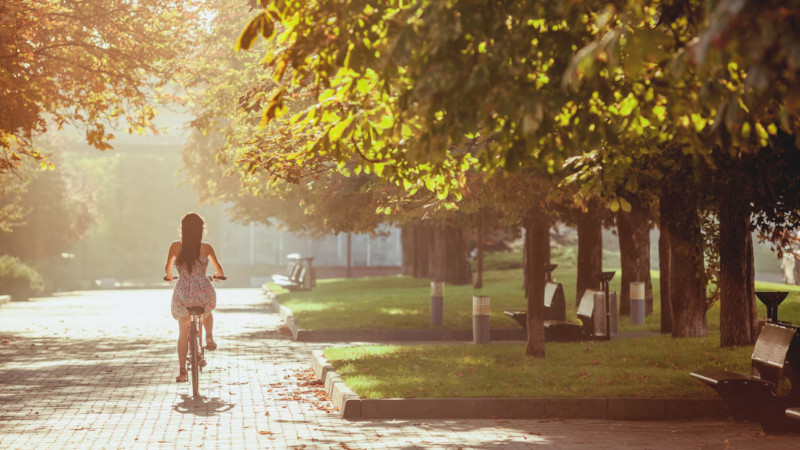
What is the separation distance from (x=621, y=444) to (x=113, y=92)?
14.3 m

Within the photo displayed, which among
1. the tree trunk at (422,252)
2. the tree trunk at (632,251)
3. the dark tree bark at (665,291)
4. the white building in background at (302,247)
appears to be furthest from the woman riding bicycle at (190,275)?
the white building in background at (302,247)

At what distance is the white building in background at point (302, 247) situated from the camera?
247 ft

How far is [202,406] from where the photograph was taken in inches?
480

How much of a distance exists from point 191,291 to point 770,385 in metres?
6.03

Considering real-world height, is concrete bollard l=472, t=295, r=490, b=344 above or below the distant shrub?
below

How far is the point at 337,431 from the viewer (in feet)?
34.5

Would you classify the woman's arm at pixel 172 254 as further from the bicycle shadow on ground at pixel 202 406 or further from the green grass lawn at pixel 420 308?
the green grass lawn at pixel 420 308

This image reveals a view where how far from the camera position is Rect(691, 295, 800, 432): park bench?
10.2 meters

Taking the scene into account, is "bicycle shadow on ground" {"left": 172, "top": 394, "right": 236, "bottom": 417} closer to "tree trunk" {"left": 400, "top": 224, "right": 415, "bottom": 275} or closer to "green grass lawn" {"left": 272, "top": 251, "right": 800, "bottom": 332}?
"green grass lawn" {"left": 272, "top": 251, "right": 800, "bottom": 332}

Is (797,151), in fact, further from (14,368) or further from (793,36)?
(14,368)

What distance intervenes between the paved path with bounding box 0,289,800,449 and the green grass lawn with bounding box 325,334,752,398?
27.3 inches

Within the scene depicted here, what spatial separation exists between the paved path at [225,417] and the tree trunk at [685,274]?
230 inches

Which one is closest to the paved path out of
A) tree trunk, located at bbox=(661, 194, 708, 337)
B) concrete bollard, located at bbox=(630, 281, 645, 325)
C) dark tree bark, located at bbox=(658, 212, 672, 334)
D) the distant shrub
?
tree trunk, located at bbox=(661, 194, 708, 337)

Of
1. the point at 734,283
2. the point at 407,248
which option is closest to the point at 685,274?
the point at 734,283
